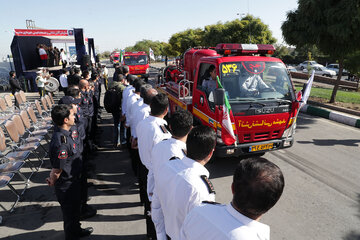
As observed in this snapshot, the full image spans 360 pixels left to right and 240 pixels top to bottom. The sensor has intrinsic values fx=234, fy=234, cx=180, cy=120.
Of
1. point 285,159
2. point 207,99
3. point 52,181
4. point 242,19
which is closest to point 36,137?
point 52,181

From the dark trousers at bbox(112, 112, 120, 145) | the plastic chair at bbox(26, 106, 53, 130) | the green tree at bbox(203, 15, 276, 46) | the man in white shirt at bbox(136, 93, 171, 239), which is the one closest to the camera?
the man in white shirt at bbox(136, 93, 171, 239)

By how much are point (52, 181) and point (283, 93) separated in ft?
14.7

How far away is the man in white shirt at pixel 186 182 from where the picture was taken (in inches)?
62.5

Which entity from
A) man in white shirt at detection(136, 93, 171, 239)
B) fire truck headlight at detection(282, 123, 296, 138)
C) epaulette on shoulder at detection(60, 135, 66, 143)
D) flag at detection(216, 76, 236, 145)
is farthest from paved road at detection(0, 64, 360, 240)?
epaulette on shoulder at detection(60, 135, 66, 143)

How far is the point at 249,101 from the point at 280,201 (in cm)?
190

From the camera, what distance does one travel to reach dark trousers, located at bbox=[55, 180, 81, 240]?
285 cm

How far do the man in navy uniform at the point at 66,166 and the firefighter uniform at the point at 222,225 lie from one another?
2049 mm

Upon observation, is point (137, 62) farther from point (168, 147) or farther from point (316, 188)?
point (168, 147)

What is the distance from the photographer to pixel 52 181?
277 cm

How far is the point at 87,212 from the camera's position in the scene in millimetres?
3719

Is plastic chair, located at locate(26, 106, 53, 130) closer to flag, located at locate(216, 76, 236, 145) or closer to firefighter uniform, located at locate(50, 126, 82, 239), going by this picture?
firefighter uniform, located at locate(50, 126, 82, 239)

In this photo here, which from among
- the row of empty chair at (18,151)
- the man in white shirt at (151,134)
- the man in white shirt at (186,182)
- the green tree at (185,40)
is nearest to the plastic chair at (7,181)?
the row of empty chair at (18,151)

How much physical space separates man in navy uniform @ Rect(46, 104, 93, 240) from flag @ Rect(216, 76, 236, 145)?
2.49m

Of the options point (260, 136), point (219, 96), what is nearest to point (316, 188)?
point (260, 136)
